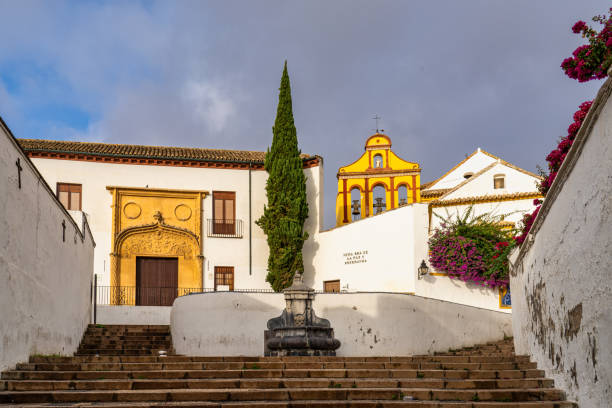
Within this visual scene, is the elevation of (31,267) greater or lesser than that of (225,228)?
lesser

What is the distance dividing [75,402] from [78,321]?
28.9 ft

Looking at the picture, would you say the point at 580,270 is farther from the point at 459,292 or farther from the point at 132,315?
the point at 132,315

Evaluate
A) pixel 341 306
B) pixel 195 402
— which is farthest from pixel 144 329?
pixel 195 402

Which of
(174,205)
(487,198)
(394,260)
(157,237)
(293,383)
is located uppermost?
(174,205)

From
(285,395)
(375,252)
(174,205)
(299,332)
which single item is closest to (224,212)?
(174,205)

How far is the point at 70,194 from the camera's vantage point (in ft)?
86.8

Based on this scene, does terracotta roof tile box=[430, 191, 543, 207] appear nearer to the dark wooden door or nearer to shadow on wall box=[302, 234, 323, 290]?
shadow on wall box=[302, 234, 323, 290]

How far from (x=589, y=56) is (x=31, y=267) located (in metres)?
8.12

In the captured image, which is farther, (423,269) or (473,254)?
(473,254)

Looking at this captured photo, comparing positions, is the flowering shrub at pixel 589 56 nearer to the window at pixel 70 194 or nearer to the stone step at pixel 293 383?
the stone step at pixel 293 383

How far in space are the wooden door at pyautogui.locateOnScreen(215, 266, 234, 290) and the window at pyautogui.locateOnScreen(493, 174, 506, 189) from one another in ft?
32.8

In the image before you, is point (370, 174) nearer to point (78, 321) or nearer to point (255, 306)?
point (255, 306)

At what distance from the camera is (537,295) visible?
388 inches

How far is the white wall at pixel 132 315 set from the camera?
22.8 metres
